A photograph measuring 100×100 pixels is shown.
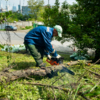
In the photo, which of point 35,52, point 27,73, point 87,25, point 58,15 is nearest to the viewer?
point 27,73

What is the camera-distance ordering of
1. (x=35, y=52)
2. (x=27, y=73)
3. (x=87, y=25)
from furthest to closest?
(x=87, y=25) → (x=35, y=52) → (x=27, y=73)

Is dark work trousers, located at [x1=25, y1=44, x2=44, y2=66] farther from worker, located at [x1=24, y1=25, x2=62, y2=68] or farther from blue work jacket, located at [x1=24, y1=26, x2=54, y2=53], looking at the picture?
blue work jacket, located at [x1=24, y1=26, x2=54, y2=53]

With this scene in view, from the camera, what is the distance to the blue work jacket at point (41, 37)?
3.60 metres

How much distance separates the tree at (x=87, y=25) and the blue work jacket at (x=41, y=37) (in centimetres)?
201

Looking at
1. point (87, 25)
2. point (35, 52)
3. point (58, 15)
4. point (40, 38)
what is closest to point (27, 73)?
point (35, 52)

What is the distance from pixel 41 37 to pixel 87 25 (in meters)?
3.02

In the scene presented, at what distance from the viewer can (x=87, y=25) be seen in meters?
5.77

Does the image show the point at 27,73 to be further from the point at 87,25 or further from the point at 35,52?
the point at 87,25

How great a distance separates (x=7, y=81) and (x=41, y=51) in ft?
5.65

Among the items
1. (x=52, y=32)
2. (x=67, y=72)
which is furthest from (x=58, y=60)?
(x=52, y=32)

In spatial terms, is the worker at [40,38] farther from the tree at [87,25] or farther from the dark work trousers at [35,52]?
the tree at [87,25]

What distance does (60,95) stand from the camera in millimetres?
2393

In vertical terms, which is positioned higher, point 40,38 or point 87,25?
point 87,25

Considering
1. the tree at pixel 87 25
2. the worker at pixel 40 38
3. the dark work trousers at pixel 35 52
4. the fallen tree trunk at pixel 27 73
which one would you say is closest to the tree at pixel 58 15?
the tree at pixel 87 25
